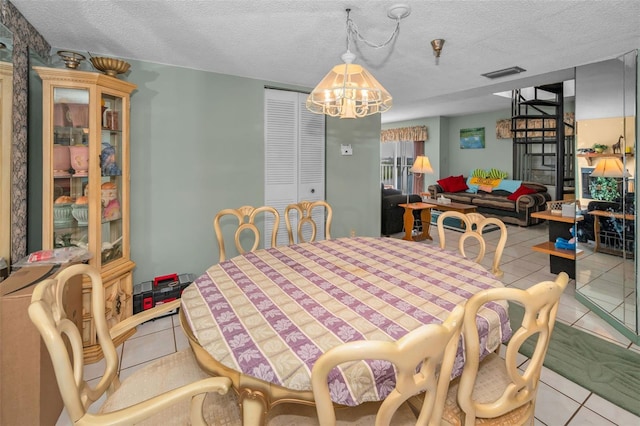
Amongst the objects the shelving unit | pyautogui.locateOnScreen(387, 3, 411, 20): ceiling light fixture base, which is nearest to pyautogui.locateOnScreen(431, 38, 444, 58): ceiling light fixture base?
pyautogui.locateOnScreen(387, 3, 411, 20): ceiling light fixture base

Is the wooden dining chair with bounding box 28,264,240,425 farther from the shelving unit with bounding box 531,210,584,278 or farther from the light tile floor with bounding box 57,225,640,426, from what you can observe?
the shelving unit with bounding box 531,210,584,278

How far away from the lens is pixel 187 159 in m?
3.09

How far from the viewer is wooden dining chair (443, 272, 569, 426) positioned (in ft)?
2.93

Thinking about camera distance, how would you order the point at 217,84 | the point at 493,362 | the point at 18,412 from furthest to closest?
1. the point at 217,84
2. the point at 18,412
3. the point at 493,362

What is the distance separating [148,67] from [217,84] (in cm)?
62

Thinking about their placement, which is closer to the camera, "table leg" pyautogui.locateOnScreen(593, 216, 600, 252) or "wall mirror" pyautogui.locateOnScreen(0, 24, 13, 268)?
"wall mirror" pyautogui.locateOnScreen(0, 24, 13, 268)

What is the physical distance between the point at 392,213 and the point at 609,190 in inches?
118

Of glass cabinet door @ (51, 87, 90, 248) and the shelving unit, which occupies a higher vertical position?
glass cabinet door @ (51, 87, 90, 248)

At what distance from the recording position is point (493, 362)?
1.37 metres

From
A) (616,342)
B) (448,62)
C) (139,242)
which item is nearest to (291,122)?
(448,62)

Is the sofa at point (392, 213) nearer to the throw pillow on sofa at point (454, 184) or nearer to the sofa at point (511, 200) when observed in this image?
the sofa at point (511, 200)

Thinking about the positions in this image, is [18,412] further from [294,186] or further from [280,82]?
[280,82]

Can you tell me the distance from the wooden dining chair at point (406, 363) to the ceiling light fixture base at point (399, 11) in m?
1.82

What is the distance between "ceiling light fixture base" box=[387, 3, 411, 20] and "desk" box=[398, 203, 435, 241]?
3.35 meters
